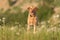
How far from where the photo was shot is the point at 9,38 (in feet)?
19.5

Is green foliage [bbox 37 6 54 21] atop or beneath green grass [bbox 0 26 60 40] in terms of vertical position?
beneath

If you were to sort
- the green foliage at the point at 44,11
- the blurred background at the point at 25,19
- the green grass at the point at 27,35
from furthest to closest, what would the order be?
the green foliage at the point at 44,11 → the blurred background at the point at 25,19 → the green grass at the point at 27,35

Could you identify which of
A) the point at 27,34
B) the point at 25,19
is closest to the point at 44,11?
the point at 25,19

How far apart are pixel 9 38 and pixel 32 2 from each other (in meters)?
17.9

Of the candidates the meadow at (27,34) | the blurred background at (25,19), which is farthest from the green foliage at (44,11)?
the meadow at (27,34)

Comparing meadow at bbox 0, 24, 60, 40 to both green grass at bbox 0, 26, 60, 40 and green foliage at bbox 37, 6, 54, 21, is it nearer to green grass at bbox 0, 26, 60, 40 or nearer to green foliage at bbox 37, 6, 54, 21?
green grass at bbox 0, 26, 60, 40

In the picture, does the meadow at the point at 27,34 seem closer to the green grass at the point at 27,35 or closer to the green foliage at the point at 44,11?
the green grass at the point at 27,35

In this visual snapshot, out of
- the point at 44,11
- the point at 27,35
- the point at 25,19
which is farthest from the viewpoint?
the point at 44,11

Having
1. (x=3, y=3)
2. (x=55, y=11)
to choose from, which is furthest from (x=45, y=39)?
(x=3, y=3)

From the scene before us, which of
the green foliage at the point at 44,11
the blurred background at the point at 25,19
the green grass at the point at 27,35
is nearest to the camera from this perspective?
the green grass at the point at 27,35

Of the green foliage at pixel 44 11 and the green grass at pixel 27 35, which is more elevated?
the green grass at pixel 27 35

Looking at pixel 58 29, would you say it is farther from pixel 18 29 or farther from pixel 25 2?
pixel 25 2

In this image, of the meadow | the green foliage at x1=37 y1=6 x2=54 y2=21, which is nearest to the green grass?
the meadow

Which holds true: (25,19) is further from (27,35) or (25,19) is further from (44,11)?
(27,35)
